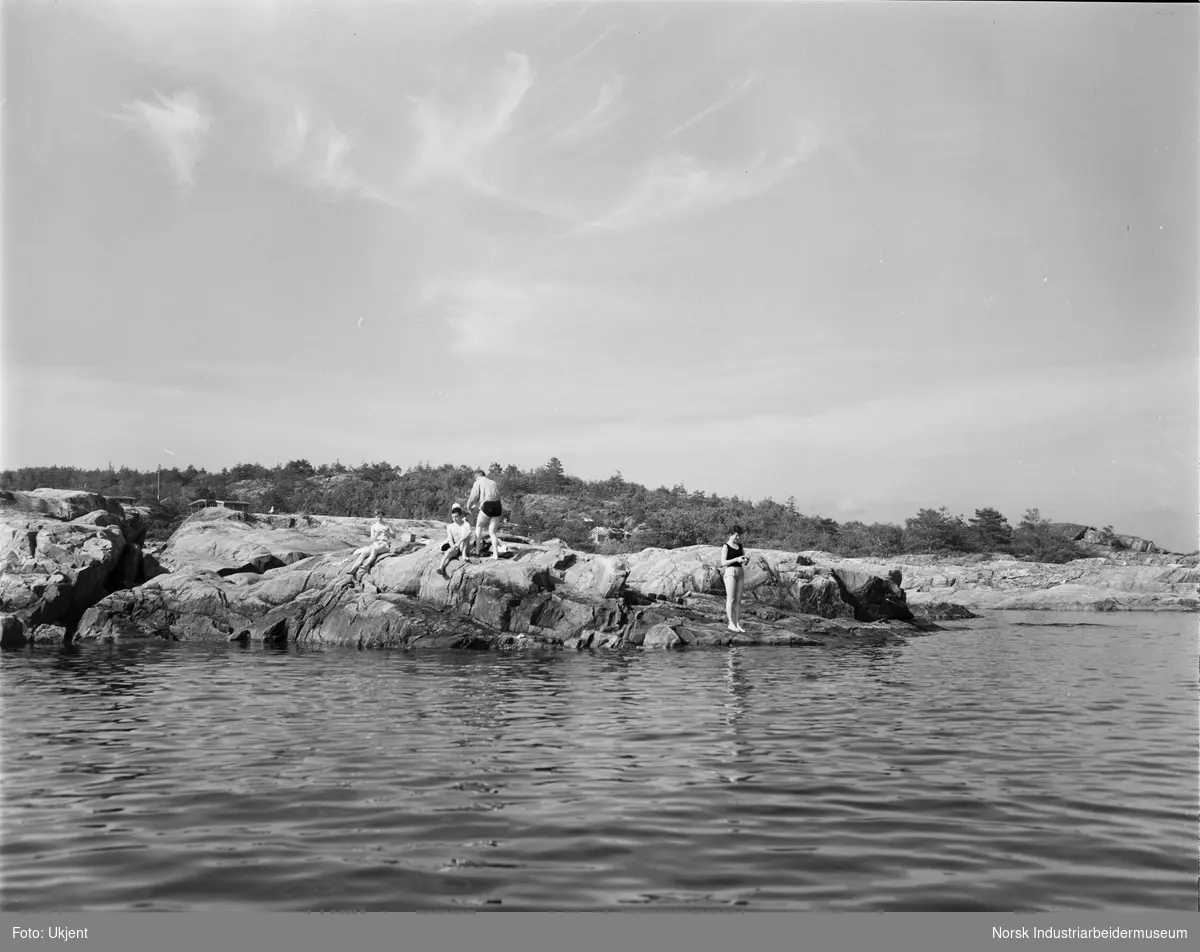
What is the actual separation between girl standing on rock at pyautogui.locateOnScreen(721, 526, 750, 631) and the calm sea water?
8.24 meters

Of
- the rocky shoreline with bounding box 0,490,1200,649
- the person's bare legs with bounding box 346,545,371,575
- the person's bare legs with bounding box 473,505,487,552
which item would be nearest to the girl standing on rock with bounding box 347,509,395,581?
the person's bare legs with bounding box 346,545,371,575

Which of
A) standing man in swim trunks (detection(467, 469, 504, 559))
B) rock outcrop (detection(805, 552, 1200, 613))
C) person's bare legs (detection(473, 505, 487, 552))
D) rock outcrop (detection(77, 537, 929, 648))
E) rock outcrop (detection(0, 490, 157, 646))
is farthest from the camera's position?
rock outcrop (detection(805, 552, 1200, 613))

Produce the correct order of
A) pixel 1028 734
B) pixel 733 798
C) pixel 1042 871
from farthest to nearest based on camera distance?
pixel 1028 734, pixel 733 798, pixel 1042 871

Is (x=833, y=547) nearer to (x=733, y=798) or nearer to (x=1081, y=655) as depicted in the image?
(x=1081, y=655)

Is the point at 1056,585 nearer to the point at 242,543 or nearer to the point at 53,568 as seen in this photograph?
the point at 242,543

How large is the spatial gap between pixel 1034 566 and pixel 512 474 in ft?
144

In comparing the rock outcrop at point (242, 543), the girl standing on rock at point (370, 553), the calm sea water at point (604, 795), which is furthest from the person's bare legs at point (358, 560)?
the calm sea water at point (604, 795)

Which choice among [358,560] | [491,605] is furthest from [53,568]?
[491,605]

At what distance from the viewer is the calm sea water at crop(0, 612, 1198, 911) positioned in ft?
17.6

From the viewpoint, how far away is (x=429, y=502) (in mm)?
66062

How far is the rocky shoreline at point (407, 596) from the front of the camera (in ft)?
79.7

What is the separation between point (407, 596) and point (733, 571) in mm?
9622

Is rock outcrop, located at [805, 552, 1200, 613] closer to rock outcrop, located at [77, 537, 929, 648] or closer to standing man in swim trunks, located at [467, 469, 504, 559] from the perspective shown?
rock outcrop, located at [77, 537, 929, 648]

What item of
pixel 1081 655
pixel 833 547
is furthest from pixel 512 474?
pixel 1081 655
